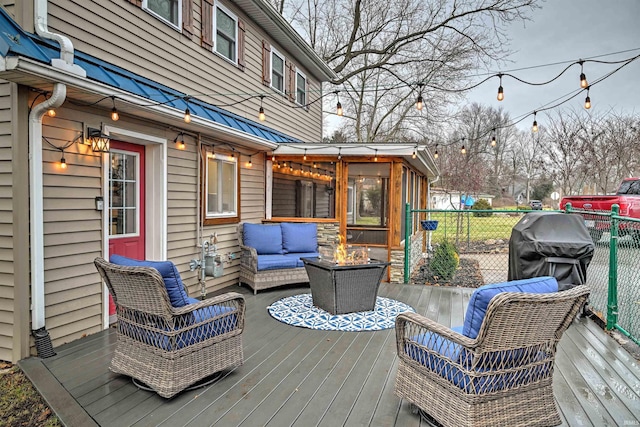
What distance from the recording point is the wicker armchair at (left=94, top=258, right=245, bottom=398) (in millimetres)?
2584

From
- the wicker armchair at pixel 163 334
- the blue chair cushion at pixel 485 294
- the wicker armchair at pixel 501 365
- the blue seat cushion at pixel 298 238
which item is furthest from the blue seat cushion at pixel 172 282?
the blue seat cushion at pixel 298 238

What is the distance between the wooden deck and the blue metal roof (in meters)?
2.48

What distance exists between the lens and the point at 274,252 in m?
6.26

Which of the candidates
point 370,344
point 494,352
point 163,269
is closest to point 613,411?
point 494,352

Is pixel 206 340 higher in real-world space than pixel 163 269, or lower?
lower

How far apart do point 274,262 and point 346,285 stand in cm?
156

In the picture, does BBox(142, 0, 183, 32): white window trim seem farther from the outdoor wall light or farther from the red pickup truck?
the red pickup truck

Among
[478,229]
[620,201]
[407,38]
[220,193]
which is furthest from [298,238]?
[407,38]

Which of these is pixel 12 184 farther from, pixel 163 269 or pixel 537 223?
pixel 537 223

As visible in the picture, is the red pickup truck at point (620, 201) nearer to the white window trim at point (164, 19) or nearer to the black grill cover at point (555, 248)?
the black grill cover at point (555, 248)

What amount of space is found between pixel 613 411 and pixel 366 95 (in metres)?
15.9

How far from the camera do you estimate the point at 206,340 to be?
2.80 meters

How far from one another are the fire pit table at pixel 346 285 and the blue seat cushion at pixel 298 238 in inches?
62.2

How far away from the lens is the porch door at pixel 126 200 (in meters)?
4.36
